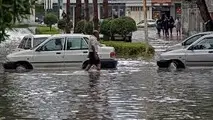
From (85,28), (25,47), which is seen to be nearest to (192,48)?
(25,47)

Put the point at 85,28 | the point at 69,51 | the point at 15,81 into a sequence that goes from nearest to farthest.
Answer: the point at 15,81 < the point at 69,51 < the point at 85,28

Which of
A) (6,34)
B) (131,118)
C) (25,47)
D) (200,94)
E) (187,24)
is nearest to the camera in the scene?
(6,34)

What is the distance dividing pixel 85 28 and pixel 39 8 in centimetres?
3339

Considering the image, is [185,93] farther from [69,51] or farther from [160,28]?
[160,28]

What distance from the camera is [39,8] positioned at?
845 centimetres

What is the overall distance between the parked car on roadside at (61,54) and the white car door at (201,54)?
9.60ft

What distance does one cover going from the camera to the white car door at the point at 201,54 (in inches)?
930

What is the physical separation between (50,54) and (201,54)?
18.5 feet

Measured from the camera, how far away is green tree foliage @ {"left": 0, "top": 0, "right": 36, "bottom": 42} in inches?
292

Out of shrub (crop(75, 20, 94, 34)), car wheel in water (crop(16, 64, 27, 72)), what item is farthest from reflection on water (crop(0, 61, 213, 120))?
shrub (crop(75, 20, 94, 34))

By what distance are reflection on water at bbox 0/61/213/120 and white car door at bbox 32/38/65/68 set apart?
16.1 inches

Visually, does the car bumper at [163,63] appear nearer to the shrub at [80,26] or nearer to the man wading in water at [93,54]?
the man wading in water at [93,54]

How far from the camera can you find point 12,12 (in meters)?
7.55

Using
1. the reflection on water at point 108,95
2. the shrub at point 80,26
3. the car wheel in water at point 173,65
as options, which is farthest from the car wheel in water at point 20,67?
the shrub at point 80,26
